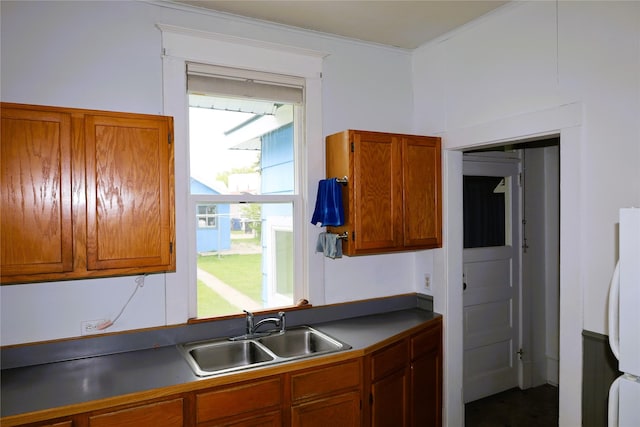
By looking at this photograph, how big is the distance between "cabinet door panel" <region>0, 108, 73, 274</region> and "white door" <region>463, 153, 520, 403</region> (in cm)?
287

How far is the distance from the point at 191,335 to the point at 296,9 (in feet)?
6.58

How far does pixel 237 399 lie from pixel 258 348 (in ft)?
1.43

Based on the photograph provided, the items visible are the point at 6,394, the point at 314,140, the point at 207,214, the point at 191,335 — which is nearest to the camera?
the point at 6,394

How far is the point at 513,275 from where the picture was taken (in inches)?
154

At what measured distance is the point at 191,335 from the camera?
8.30ft

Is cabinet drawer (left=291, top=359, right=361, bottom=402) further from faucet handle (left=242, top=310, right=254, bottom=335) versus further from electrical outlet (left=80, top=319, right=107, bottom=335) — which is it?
electrical outlet (left=80, top=319, right=107, bottom=335)

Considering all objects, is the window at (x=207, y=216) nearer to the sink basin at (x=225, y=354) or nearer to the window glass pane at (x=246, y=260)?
the window glass pane at (x=246, y=260)

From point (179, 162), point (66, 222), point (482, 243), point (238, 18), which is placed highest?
point (238, 18)

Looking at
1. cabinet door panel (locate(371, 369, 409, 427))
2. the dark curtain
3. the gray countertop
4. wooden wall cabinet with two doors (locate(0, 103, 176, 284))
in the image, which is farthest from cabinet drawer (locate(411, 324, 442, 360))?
wooden wall cabinet with two doors (locate(0, 103, 176, 284))

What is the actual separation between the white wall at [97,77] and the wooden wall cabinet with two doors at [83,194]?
1.22 feet

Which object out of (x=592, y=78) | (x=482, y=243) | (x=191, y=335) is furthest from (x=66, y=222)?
(x=482, y=243)

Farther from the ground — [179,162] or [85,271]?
[179,162]

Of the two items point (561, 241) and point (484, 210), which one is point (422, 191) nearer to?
point (561, 241)

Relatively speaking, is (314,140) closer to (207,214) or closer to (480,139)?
(207,214)
